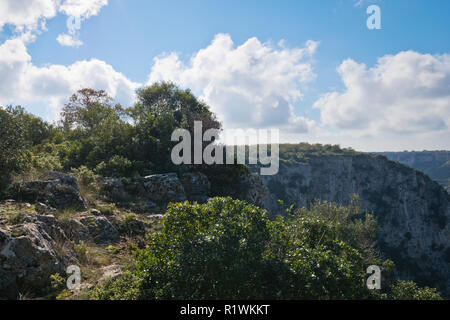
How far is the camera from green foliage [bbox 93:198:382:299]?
515 centimetres

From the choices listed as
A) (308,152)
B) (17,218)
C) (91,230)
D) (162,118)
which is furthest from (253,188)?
(308,152)

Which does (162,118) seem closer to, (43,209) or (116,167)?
(116,167)

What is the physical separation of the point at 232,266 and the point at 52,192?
7132 millimetres

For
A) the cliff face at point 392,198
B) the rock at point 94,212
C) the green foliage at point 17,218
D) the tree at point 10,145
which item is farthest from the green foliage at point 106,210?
the cliff face at point 392,198

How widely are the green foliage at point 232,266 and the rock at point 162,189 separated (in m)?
7.49

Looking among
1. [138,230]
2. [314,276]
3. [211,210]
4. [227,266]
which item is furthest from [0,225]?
[314,276]

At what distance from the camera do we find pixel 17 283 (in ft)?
17.7

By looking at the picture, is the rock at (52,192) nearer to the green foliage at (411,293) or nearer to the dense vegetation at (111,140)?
the dense vegetation at (111,140)

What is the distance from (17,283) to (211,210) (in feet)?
13.9

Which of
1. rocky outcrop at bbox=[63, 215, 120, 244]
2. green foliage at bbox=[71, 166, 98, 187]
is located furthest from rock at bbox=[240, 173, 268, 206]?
rocky outcrop at bbox=[63, 215, 120, 244]

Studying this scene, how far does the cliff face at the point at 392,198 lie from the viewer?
73188 mm

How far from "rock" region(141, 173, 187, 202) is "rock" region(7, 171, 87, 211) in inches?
158

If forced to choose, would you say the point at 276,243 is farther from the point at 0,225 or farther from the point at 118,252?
the point at 0,225

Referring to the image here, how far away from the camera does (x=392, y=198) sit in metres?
86.6
